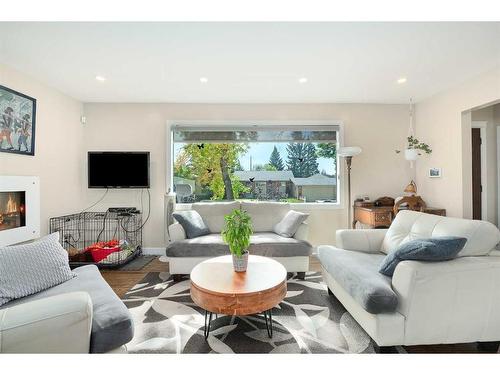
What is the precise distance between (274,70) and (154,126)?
224 cm

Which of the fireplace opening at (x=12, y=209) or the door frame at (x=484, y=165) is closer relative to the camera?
the fireplace opening at (x=12, y=209)

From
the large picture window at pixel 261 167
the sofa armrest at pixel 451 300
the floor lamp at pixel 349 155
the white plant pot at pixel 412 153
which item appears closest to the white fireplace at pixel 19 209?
the large picture window at pixel 261 167

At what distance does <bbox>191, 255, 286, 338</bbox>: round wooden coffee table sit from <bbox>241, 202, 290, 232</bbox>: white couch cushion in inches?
58.7

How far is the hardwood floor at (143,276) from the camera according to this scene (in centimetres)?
166

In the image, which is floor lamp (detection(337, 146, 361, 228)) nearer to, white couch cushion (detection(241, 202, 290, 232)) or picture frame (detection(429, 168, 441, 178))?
white couch cushion (detection(241, 202, 290, 232))

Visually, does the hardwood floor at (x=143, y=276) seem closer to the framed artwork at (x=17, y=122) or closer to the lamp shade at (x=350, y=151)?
the lamp shade at (x=350, y=151)

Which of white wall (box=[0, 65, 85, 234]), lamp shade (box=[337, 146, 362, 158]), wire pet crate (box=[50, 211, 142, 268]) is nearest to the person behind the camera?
white wall (box=[0, 65, 85, 234])

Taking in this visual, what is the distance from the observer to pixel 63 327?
108 cm

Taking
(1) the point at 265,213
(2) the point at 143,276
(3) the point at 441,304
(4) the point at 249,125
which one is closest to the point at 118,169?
(2) the point at 143,276

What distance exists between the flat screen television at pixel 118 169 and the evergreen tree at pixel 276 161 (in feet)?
6.60

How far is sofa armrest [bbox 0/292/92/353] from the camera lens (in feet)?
3.27

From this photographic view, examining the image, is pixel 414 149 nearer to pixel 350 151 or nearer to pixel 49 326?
pixel 350 151

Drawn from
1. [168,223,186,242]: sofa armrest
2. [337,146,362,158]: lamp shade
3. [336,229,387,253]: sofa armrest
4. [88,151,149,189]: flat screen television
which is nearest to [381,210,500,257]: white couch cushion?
[336,229,387,253]: sofa armrest
